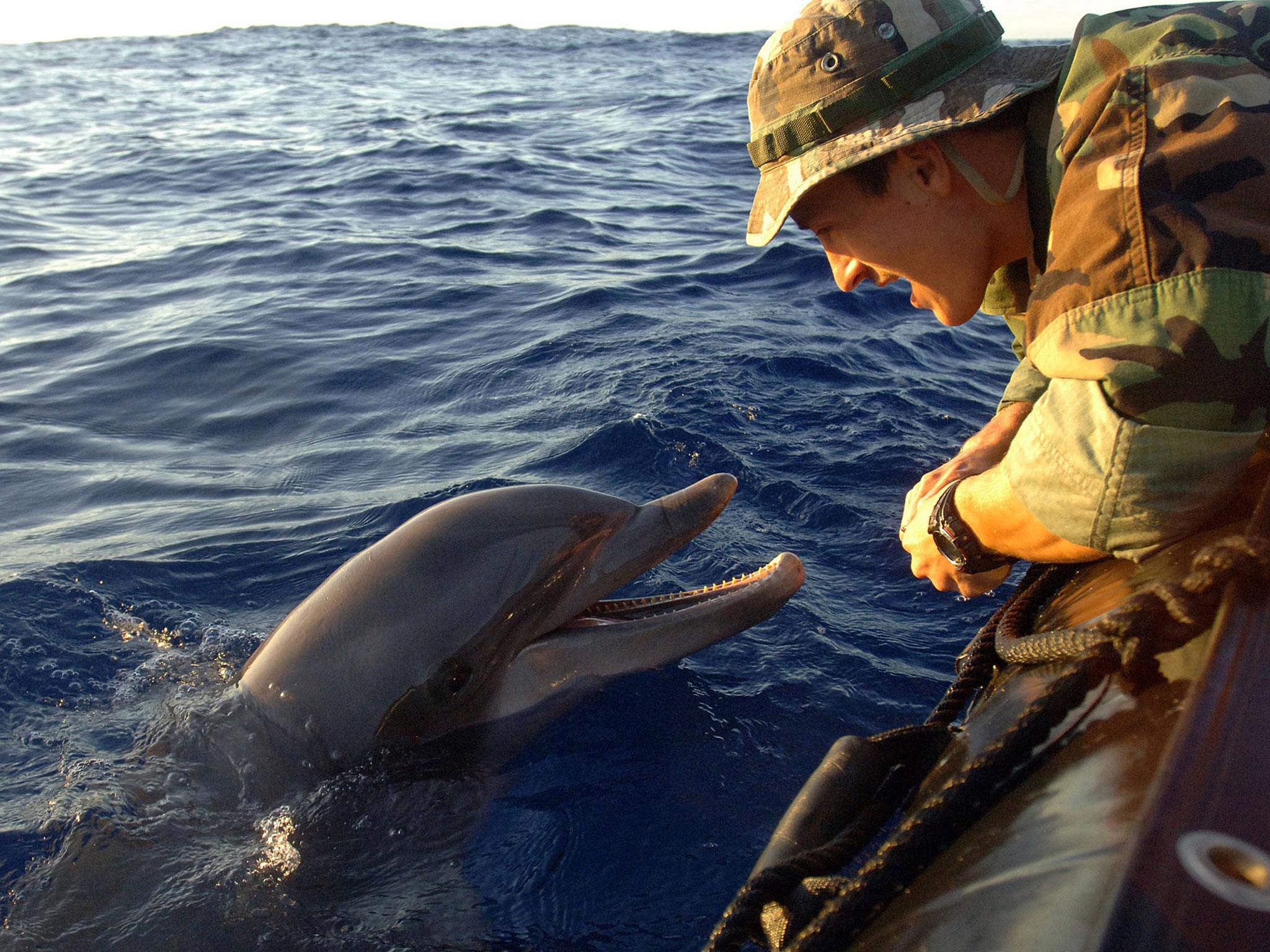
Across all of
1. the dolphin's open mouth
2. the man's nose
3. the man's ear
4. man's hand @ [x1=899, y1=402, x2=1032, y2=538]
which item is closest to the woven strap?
the man's ear

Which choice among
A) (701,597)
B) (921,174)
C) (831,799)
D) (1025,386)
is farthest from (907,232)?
(831,799)

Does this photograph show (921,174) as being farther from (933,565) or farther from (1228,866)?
(1228,866)

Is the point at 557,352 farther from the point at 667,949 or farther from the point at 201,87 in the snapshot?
the point at 201,87

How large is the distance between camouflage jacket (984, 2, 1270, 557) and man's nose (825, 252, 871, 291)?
43.0 inches

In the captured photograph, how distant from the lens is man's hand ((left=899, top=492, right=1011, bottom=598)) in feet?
11.6

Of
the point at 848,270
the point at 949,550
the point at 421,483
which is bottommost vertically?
the point at 421,483

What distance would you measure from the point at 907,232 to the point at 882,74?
0.52 metres

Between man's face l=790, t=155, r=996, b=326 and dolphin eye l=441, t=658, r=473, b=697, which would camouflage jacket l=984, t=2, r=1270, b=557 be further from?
dolphin eye l=441, t=658, r=473, b=697

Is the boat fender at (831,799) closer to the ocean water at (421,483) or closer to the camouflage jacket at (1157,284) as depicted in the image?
the camouflage jacket at (1157,284)

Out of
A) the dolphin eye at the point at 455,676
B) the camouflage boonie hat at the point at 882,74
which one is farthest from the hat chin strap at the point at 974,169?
the dolphin eye at the point at 455,676

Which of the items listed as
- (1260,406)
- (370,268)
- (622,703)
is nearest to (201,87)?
(370,268)

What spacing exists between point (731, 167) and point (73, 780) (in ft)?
53.5

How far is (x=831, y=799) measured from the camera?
2.50 m

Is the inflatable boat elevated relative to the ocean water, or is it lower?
elevated
